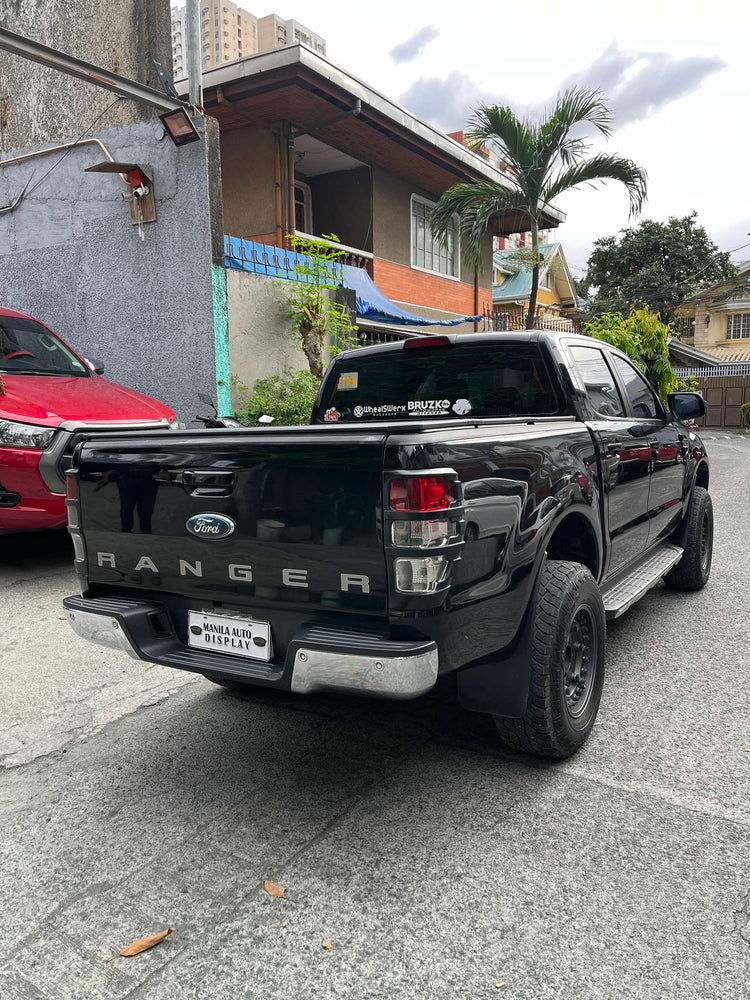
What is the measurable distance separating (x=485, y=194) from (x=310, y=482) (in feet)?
36.9

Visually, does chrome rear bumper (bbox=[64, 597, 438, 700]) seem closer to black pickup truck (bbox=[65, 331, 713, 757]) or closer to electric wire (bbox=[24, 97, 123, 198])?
black pickup truck (bbox=[65, 331, 713, 757])

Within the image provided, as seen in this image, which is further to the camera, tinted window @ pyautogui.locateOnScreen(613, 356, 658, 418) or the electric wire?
the electric wire

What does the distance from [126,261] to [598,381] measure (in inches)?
263

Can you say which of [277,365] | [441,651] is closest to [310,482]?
[441,651]

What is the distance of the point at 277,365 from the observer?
396 inches

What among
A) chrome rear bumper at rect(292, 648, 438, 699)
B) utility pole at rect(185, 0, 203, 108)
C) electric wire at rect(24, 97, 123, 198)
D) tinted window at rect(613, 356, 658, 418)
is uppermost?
utility pole at rect(185, 0, 203, 108)

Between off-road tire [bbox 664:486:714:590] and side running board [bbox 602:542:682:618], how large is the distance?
220 mm

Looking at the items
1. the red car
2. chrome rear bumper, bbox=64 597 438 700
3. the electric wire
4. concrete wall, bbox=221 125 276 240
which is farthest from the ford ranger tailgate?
concrete wall, bbox=221 125 276 240

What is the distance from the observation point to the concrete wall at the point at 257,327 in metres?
9.33

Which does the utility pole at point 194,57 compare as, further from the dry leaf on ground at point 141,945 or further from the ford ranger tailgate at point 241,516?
the dry leaf on ground at point 141,945

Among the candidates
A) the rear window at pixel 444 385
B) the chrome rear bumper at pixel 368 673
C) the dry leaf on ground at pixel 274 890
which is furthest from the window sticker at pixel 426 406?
the dry leaf on ground at pixel 274 890

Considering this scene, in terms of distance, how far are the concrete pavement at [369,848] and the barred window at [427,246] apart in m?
13.6

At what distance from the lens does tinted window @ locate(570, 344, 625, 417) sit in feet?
13.3

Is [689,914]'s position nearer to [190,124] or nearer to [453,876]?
[453,876]
